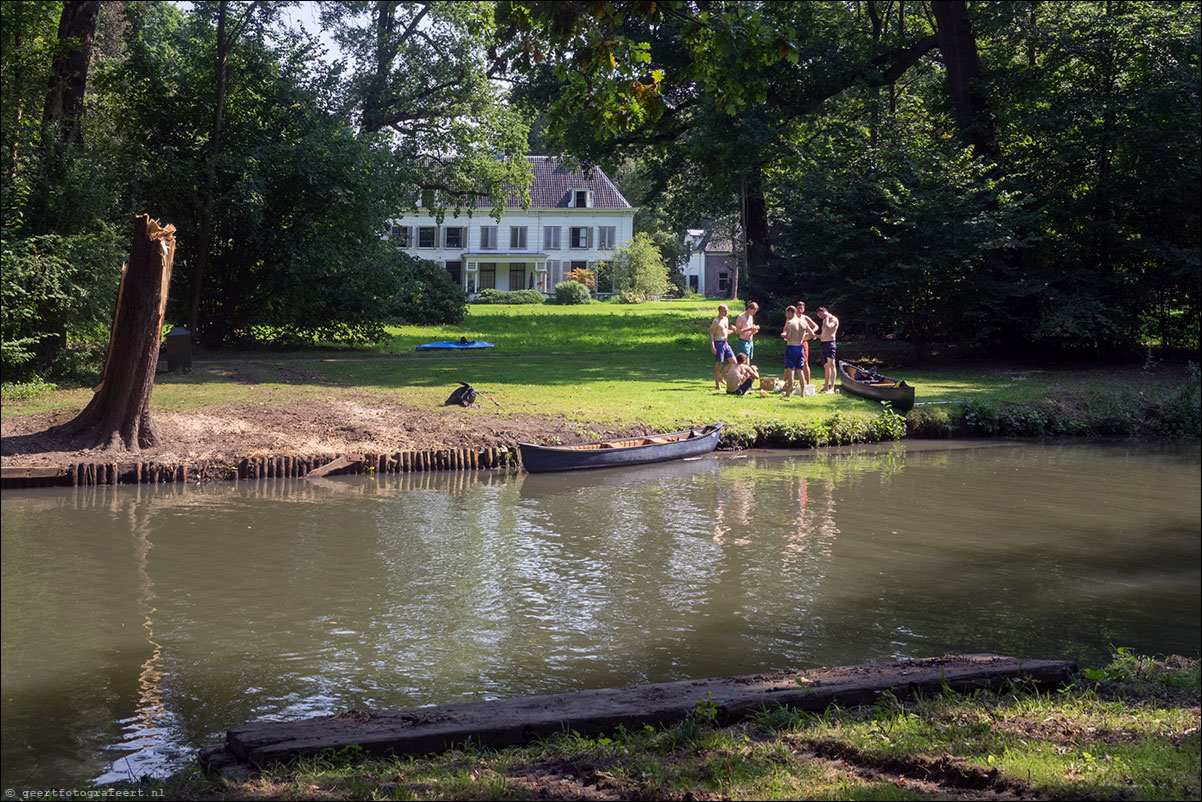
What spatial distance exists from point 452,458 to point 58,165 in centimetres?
990

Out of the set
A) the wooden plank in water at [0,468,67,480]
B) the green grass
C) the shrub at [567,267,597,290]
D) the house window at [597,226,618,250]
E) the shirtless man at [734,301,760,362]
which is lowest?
the green grass

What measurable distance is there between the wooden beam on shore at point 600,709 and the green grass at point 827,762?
102mm

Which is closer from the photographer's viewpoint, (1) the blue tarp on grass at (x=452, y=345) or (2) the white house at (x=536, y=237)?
(1) the blue tarp on grass at (x=452, y=345)

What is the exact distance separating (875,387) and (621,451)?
23.3 ft

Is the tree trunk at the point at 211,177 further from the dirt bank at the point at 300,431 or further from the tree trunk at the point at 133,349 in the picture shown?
the tree trunk at the point at 133,349

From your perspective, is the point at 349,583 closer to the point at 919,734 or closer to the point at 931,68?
the point at 919,734

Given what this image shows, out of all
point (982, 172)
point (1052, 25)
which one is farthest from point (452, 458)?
point (1052, 25)

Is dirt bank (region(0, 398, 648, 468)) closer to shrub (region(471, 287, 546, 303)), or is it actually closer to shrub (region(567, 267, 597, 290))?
shrub (region(471, 287, 546, 303))

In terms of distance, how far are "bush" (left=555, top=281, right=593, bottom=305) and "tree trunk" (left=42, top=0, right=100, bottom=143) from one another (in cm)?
4258

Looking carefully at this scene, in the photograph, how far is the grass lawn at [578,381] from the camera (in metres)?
19.3

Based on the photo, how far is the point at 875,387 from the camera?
21703 mm

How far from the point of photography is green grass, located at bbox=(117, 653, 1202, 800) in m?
4.56

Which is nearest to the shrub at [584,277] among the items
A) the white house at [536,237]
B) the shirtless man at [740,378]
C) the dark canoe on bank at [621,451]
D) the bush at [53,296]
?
the white house at [536,237]

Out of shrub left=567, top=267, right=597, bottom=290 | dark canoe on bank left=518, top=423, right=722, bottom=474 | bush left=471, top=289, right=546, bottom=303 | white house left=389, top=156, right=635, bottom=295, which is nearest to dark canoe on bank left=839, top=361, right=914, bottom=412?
dark canoe on bank left=518, top=423, right=722, bottom=474
